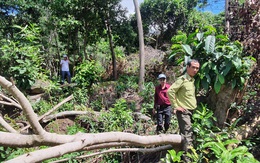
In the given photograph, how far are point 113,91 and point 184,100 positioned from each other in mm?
5963

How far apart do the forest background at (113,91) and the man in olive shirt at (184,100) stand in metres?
0.16

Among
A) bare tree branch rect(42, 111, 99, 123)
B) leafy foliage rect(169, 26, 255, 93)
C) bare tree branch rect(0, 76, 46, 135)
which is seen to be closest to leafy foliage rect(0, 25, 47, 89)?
bare tree branch rect(42, 111, 99, 123)

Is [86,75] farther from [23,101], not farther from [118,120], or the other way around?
[23,101]

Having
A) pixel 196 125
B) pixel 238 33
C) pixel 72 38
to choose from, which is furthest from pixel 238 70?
pixel 72 38

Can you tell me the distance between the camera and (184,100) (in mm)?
3402

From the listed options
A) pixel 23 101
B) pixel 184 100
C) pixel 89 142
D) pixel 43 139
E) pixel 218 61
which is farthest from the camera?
pixel 218 61

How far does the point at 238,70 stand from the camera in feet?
11.5

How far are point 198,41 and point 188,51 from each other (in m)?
0.29

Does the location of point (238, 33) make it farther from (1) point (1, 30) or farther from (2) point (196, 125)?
(1) point (1, 30)

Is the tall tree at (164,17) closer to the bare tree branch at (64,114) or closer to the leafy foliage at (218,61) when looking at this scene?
the bare tree branch at (64,114)

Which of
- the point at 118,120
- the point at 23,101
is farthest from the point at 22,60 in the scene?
the point at 23,101

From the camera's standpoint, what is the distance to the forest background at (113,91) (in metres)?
2.84

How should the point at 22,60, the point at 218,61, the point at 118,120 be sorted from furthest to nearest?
1. the point at 22,60
2. the point at 118,120
3. the point at 218,61

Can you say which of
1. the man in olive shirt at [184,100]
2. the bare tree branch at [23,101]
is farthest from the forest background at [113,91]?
the man in olive shirt at [184,100]
